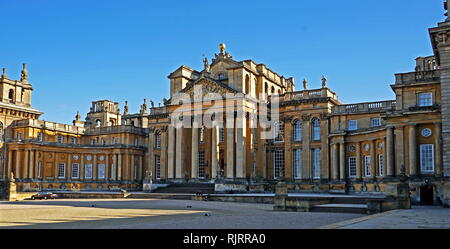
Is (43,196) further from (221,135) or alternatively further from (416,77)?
(416,77)

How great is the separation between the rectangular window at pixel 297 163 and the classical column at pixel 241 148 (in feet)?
19.2

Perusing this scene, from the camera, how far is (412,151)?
31000 millimetres

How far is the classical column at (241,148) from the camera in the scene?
46.1 m

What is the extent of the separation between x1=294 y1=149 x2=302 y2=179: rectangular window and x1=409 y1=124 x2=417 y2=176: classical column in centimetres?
1760

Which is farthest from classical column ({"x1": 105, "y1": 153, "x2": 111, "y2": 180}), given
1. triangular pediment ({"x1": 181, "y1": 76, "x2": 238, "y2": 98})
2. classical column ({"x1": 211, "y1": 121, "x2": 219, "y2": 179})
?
classical column ({"x1": 211, "y1": 121, "x2": 219, "y2": 179})

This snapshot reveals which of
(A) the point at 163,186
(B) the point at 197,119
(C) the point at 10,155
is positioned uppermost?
(B) the point at 197,119

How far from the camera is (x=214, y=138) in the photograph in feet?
160

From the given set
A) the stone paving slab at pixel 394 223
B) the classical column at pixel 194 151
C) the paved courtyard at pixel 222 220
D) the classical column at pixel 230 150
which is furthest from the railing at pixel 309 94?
the stone paving slab at pixel 394 223

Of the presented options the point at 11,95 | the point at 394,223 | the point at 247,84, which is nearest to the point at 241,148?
the point at 247,84

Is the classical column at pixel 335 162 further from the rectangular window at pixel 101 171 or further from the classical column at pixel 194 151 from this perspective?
the rectangular window at pixel 101 171

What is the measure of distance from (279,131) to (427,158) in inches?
821
